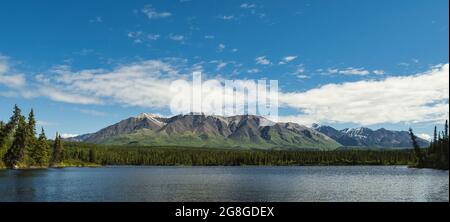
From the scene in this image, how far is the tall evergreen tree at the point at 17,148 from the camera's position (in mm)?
178875

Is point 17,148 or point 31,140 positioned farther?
point 31,140

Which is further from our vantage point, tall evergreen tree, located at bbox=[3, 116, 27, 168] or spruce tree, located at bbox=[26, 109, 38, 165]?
spruce tree, located at bbox=[26, 109, 38, 165]

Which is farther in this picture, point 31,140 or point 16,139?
point 31,140

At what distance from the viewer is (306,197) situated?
248 ft

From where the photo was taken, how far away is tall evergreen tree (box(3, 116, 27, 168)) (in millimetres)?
178875

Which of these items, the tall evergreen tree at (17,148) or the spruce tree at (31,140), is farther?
the spruce tree at (31,140)

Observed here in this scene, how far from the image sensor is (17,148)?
180 m
